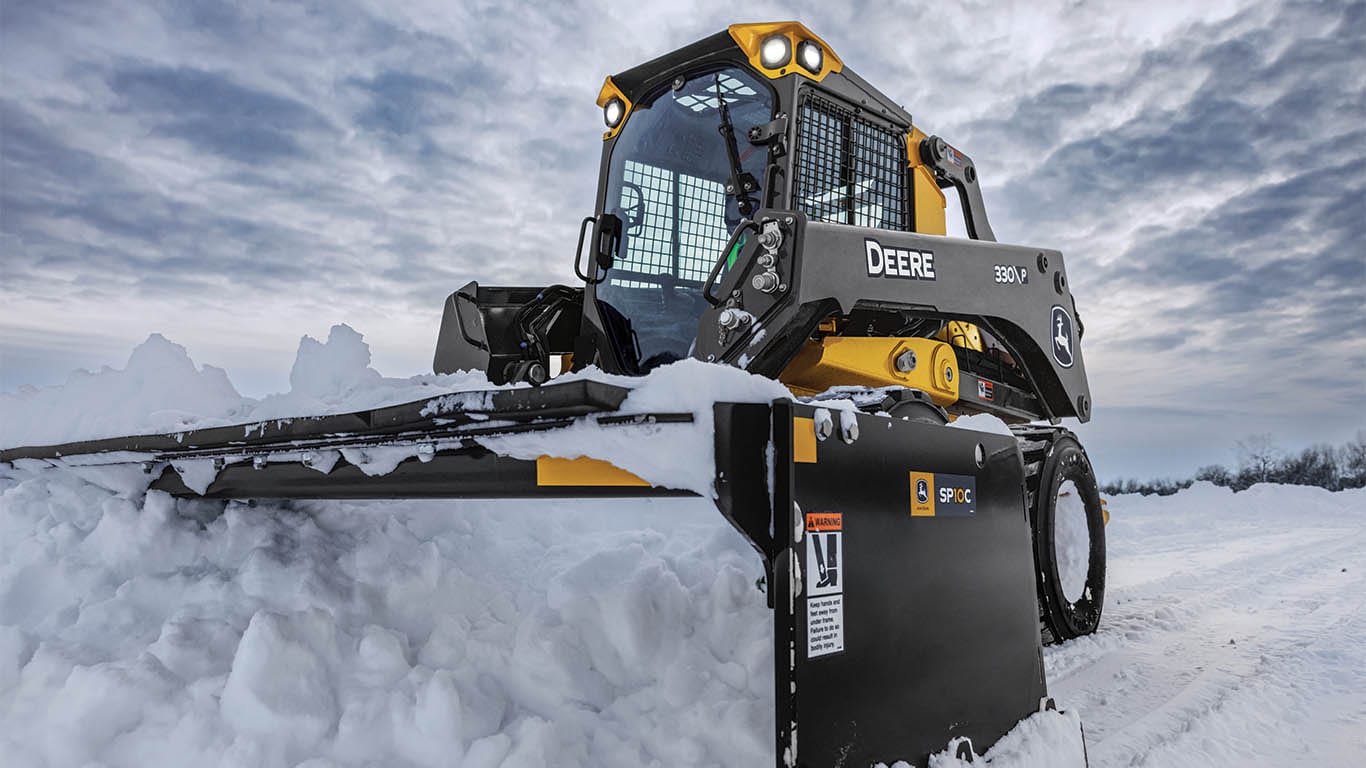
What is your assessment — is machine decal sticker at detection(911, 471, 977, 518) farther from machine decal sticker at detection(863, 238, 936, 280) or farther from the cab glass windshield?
the cab glass windshield

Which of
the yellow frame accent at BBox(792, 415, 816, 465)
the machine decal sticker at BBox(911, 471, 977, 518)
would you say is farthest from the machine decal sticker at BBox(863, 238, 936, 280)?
the yellow frame accent at BBox(792, 415, 816, 465)

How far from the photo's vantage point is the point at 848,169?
4.18 meters

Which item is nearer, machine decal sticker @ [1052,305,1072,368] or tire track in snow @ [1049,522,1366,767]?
tire track in snow @ [1049,522,1366,767]

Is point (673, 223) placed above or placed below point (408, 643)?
above

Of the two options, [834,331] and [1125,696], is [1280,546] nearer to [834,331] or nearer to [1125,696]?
[1125,696]

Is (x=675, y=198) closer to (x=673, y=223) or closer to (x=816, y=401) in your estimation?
(x=673, y=223)

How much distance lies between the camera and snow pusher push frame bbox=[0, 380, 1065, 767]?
5.87ft

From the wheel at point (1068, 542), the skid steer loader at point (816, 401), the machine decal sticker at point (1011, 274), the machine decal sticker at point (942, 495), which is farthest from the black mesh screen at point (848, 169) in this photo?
the machine decal sticker at point (942, 495)

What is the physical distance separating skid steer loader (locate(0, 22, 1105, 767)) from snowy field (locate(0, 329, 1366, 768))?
0.72ft

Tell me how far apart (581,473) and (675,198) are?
9.22 feet

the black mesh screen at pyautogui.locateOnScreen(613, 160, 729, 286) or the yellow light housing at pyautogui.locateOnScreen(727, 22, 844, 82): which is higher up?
the yellow light housing at pyautogui.locateOnScreen(727, 22, 844, 82)

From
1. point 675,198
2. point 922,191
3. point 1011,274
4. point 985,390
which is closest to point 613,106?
point 675,198

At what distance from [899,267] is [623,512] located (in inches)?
58.0

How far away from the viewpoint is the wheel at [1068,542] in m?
4.46
